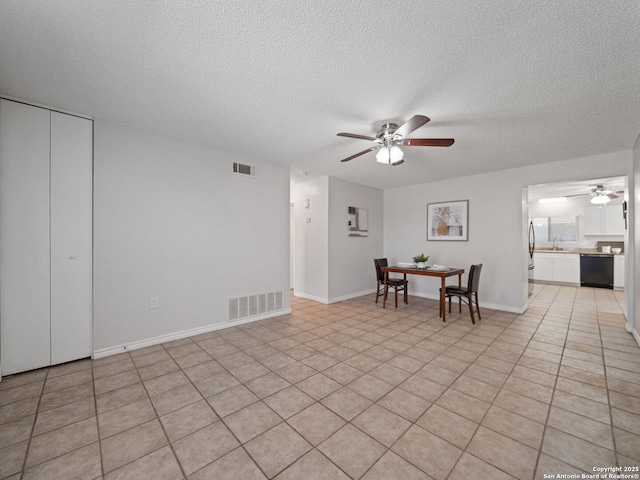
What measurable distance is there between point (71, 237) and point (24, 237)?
32 cm

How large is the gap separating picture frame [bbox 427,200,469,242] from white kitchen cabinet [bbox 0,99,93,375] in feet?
18.1

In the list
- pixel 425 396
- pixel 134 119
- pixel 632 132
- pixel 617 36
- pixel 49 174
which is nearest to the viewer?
pixel 617 36

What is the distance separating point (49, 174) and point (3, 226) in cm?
59

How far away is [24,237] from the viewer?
238cm

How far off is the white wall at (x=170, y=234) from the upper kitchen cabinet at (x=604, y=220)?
8402 millimetres

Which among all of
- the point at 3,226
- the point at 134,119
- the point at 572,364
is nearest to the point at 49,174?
the point at 3,226

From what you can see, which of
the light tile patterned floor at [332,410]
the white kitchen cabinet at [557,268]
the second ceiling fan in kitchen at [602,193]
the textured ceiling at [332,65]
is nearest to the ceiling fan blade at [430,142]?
the textured ceiling at [332,65]

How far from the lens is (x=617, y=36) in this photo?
155 centimetres

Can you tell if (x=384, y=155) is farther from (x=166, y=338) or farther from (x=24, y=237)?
(x=24, y=237)

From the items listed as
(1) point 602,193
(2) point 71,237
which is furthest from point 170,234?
(1) point 602,193

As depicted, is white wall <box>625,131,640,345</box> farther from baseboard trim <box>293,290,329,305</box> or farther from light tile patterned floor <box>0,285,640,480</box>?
baseboard trim <box>293,290,329,305</box>

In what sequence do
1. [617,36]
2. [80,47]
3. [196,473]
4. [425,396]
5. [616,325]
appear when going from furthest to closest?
[616,325] → [425,396] → [80,47] → [617,36] → [196,473]

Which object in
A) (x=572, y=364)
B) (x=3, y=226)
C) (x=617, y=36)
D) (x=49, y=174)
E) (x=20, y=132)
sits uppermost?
(x=617, y=36)

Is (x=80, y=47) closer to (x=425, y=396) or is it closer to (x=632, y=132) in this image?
(x=425, y=396)
